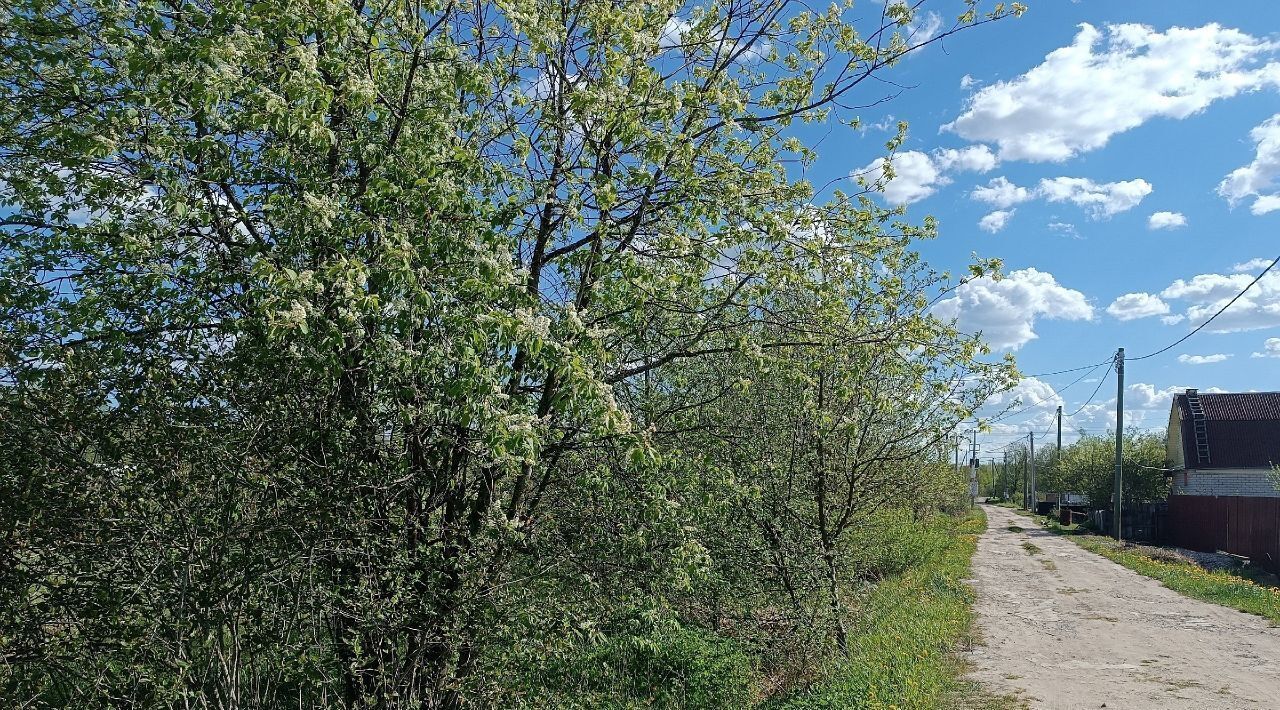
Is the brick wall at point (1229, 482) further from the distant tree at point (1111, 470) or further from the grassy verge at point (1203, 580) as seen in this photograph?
the grassy verge at point (1203, 580)

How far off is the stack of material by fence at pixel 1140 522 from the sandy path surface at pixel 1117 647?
15304 millimetres

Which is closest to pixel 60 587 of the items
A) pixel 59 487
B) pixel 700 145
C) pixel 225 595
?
pixel 59 487

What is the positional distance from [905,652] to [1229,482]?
39279 millimetres

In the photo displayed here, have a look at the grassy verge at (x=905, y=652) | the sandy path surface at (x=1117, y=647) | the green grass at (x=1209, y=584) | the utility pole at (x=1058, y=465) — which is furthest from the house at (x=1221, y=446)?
the grassy verge at (x=905, y=652)

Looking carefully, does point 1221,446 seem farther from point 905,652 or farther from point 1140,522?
point 905,652

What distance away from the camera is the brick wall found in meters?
39.5

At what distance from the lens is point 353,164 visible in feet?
16.1

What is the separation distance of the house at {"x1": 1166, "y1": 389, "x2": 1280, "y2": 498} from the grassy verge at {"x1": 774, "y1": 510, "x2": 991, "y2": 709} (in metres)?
30.0

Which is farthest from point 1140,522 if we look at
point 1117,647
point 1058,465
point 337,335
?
point 337,335

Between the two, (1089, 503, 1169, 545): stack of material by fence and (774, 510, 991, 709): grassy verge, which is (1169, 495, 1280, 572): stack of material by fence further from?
(774, 510, 991, 709): grassy verge

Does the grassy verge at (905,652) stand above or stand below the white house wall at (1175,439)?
below

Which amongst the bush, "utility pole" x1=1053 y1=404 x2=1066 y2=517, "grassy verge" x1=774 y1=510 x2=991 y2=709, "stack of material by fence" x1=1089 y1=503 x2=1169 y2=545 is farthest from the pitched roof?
the bush

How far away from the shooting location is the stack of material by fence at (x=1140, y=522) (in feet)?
112

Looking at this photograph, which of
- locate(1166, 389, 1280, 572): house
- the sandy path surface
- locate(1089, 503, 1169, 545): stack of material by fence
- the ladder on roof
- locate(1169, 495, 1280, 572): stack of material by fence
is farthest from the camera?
the ladder on roof
